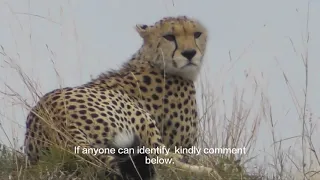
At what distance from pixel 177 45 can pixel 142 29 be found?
11.3 inches

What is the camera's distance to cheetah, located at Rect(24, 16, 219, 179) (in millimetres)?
3359

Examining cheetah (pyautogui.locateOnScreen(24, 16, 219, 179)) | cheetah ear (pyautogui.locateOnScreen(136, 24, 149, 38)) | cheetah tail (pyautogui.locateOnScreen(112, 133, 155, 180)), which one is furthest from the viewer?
cheetah ear (pyautogui.locateOnScreen(136, 24, 149, 38))

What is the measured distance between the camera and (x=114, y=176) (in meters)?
3.08

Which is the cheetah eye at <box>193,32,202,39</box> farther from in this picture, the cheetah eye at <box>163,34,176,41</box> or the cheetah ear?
the cheetah ear

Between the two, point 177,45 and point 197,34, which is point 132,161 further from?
point 197,34

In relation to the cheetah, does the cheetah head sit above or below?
above

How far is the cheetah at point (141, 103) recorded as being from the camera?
3359mm

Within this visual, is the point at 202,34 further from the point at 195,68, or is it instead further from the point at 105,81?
the point at 105,81

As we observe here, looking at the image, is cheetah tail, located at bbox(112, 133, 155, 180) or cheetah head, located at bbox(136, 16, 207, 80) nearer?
cheetah tail, located at bbox(112, 133, 155, 180)

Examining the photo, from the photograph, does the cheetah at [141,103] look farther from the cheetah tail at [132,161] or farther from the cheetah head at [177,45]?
the cheetah tail at [132,161]

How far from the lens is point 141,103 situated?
3.86 m

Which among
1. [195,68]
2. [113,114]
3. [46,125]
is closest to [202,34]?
[195,68]

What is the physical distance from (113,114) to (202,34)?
2.45 ft

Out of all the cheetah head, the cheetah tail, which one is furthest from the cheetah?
the cheetah tail
